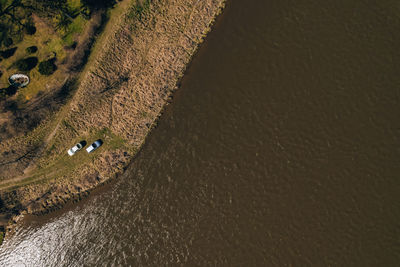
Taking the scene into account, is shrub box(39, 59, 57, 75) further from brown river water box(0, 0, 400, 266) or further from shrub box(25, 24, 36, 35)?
brown river water box(0, 0, 400, 266)

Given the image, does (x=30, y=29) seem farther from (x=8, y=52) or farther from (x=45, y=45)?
(x=8, y=52)

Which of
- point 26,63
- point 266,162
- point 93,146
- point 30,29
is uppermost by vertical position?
point 30,29

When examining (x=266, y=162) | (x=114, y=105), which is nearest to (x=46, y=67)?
(x=114, y=105)

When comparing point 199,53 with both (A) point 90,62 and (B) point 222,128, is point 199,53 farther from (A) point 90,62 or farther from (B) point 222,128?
(A) point 90,62

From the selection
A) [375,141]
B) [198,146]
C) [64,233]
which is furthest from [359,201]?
[64,233]

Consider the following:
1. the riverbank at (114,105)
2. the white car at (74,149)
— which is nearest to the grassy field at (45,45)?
the riverbank at (114,105)

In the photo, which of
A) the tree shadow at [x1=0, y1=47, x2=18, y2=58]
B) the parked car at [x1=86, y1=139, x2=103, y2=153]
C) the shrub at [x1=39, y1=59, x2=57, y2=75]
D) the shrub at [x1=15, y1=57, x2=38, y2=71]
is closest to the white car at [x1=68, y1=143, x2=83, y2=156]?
the parked car at [x1=86, y1=139, x2=103, y2=153]
